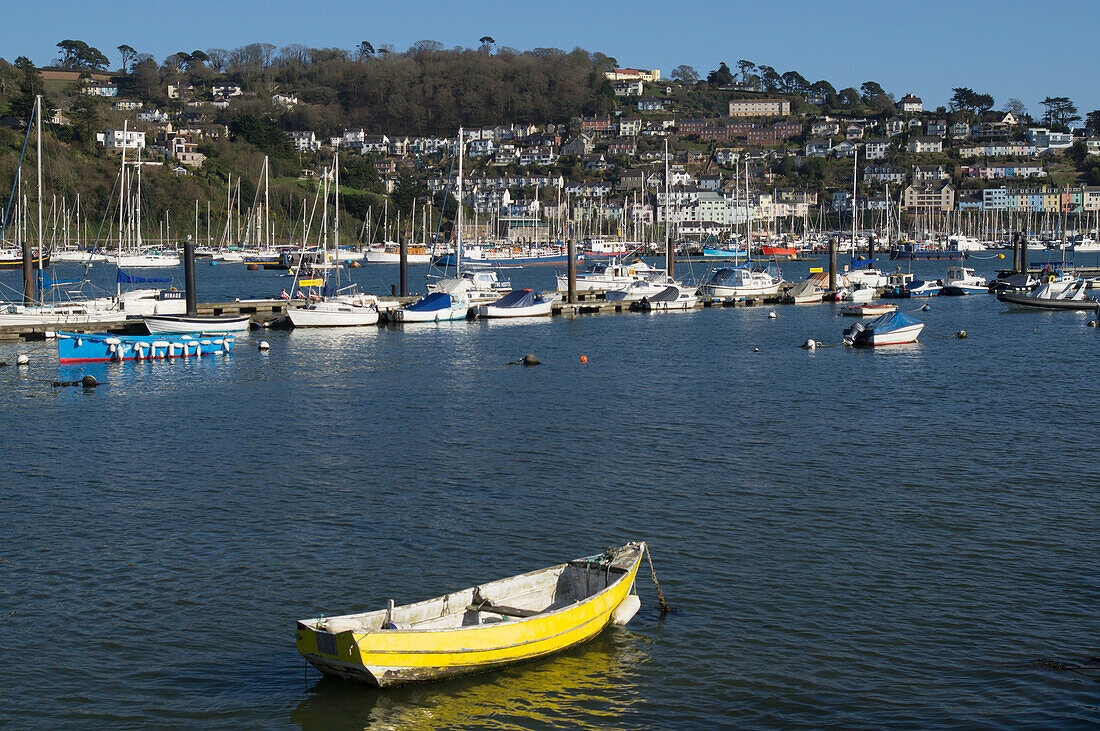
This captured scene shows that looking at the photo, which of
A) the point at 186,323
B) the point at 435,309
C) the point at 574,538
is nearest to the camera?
the point at 574,538

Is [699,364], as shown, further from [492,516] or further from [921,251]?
[921,251]

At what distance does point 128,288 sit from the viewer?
68625 millimetres

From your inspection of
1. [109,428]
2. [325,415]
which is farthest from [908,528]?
[109,428]

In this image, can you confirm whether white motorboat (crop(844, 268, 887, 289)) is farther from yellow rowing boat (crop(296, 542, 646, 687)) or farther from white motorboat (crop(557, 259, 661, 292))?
yellow rowing boat (crop(296, 542, 646, 687))

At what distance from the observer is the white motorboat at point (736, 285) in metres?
76.0

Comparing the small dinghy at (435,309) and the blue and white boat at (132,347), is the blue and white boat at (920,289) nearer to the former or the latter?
the small dinghy at (435,309)

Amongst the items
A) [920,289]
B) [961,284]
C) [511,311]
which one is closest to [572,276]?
[511,311]

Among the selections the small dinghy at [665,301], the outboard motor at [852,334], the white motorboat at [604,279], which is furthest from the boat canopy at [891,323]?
the white motorboat at [604,279]

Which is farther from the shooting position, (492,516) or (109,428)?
(109,428)

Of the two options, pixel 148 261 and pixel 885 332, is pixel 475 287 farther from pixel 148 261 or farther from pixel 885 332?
pixel 148 261

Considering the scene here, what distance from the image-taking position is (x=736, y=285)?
251ft

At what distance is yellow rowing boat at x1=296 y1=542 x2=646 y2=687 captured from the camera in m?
13.5

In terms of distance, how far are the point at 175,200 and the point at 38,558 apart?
511 feet

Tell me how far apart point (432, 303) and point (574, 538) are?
143 feet
